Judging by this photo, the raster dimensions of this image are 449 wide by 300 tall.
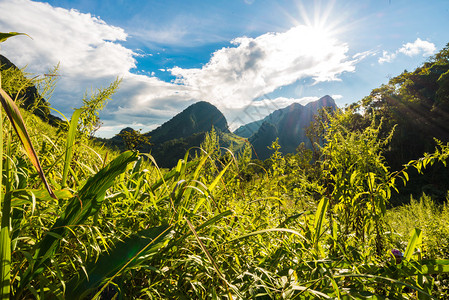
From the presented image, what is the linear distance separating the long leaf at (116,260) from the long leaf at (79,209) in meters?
0.14

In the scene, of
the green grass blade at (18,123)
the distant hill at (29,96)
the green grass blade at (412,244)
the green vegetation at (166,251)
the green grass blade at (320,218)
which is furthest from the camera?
the distant hill at (29,96)

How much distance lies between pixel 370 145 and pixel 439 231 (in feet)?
9.84

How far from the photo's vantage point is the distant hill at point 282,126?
3.33 meters

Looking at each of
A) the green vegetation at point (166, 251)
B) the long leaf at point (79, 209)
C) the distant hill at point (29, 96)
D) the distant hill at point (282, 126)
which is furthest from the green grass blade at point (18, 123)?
the distant hill at point (282, 126)

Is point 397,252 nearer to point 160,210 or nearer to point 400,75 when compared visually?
point 160,210

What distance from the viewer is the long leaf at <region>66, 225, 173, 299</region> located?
33.7 inches

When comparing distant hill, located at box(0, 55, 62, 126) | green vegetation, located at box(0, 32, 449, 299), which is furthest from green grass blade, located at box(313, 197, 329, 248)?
distant hill, located at box(0, 55, 62, 126)

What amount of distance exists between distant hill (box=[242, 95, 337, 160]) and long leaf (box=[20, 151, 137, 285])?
0.94m

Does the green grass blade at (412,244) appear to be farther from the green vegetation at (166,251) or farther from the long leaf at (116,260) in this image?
the long leaf at (116,260)

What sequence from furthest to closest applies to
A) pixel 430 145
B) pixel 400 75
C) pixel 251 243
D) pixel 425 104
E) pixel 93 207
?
1. pixel 400 75
2. pixel 425 104
3. pixel 430 145
4. pixel 251 243
5. pixel 93 207

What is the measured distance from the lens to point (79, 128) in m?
1.50

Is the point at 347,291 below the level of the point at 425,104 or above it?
below

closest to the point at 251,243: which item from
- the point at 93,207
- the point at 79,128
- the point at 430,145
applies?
the point at 93,207

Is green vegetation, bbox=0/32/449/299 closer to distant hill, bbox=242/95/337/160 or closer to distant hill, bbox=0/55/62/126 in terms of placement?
distant hill, bbox=0/55/62/126
